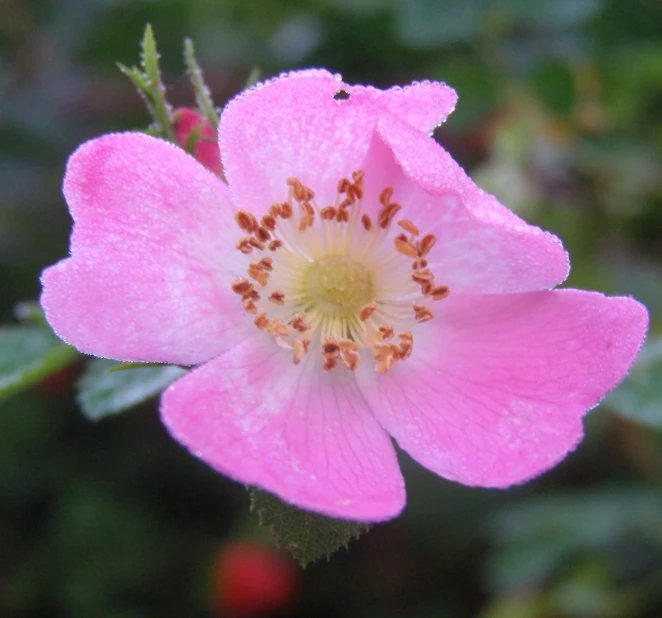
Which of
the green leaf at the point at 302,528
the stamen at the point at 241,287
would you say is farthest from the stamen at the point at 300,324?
the green leaf at the point at 302,528

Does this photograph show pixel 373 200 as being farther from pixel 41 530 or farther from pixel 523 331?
pixel 41 530

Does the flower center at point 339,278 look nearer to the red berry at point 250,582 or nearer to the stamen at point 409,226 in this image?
the stamen at point 409,226

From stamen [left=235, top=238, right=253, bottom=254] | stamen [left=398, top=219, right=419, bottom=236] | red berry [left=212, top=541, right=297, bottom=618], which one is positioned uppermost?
stamen [left=398, top=219, right=419, bottom=236]

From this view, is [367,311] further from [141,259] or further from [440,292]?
[141,259]

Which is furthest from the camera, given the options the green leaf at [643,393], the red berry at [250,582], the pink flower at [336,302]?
the red berry at [250,582]

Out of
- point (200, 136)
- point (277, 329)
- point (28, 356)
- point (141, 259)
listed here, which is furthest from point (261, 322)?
point (28, 356)

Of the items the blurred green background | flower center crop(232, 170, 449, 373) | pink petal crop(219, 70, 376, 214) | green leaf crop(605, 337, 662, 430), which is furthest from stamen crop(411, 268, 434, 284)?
the blurred green background

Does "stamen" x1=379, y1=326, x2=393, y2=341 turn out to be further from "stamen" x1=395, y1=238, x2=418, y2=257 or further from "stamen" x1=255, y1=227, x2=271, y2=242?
"stamen" x1=255, y1=227, x2=271, y2=242
